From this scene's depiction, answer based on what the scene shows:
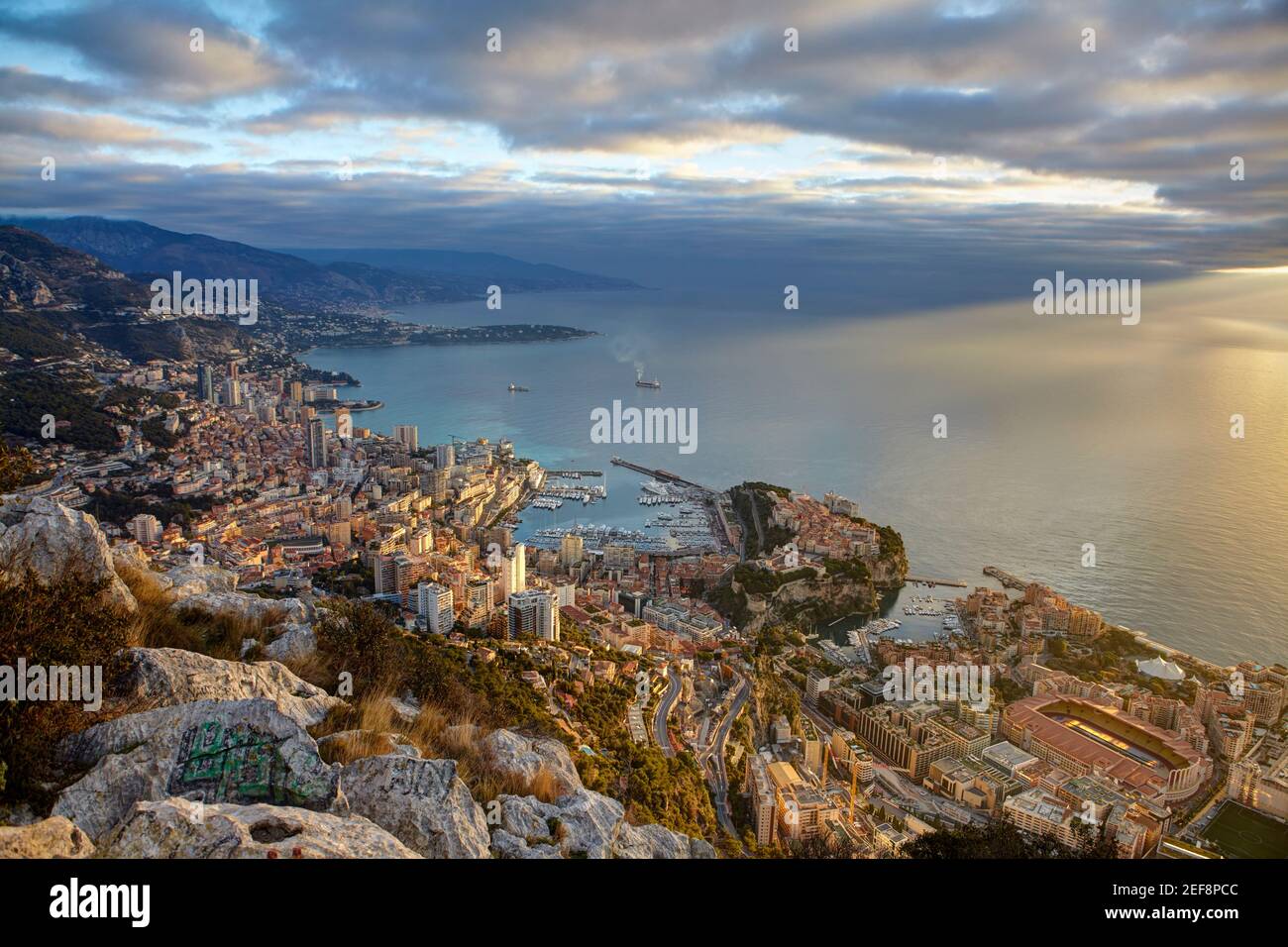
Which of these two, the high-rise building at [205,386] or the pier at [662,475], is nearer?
the pier at [662,475]

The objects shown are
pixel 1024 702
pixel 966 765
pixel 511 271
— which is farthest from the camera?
pixel 511 271

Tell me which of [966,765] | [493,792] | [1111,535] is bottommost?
[966,765]

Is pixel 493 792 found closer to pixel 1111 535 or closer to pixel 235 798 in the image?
pixel 235 798

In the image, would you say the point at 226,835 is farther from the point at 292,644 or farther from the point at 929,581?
the point at 929,581

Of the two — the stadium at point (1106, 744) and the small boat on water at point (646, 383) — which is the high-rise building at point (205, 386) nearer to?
the small boat on water at point (646, 383)

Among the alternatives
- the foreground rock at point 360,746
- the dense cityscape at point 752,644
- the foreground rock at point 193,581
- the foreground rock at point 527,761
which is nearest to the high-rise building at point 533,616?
the dense cityscape at point 752,644
